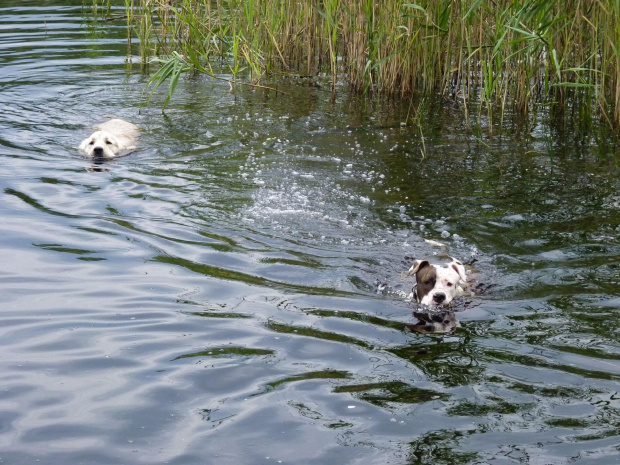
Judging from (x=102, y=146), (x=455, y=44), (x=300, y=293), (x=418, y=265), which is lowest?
(x=300, y=293)

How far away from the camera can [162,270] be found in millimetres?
5285

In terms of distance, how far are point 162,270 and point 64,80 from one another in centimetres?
658

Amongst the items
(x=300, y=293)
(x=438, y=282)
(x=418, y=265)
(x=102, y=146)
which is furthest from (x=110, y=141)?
(x=438, y=282)

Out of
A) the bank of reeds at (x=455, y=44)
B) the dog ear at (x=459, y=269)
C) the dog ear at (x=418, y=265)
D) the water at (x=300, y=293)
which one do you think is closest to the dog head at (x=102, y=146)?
the water at (x=300, y=293)

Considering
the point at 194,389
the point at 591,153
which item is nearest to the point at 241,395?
the point at 194,389

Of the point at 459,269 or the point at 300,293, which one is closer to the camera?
the point at 300,293

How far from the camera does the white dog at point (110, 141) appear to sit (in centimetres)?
787

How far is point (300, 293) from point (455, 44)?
4992 millimetres

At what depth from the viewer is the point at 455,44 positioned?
902cm

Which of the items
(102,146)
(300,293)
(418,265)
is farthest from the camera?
(102,146)

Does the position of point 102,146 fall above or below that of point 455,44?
below

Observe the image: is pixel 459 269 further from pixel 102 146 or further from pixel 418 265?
pixel 102 146

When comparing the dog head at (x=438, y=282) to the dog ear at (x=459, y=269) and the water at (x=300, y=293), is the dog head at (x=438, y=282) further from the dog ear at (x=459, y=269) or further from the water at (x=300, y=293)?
the water at (x=300, y=293)

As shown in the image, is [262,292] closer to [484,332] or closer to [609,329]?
[484,332]
